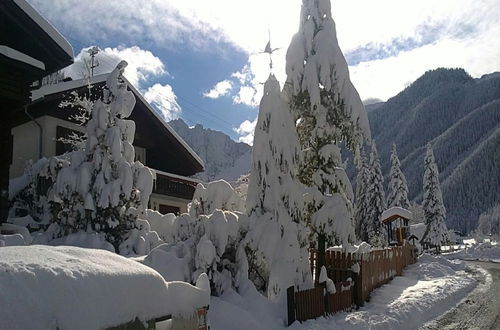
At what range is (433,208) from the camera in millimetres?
51781

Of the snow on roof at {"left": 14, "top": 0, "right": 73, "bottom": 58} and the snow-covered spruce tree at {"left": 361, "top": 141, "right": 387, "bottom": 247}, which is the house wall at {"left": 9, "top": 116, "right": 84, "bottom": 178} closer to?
the snow on roof at {"left": 14, "top": 0, "right": 73, "bottom": 58}

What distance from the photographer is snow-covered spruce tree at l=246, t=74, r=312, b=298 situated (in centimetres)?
1084

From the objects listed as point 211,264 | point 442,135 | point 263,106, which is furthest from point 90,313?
point 442,135

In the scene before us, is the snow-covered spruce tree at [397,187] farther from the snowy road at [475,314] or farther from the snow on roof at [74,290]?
the snow on roof at [74,290]

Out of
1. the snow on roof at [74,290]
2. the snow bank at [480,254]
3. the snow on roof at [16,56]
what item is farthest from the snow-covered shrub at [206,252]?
the snow bank at [480,254]

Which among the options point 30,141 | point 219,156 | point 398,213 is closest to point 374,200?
point 398,213

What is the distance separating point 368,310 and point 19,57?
11.5m

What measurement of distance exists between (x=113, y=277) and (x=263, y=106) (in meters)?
8.68

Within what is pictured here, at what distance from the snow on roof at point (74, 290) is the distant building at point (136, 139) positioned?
1332 cm

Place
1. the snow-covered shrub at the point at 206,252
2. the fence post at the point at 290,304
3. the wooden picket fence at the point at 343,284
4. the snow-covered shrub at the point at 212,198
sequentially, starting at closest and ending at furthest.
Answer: the snow-covered shrub at the point at 206,252 < the fence post at the point at 290,304 < the wooden picket fence at the point at 343,284 < the snow-covered shrub at the point at 212,198

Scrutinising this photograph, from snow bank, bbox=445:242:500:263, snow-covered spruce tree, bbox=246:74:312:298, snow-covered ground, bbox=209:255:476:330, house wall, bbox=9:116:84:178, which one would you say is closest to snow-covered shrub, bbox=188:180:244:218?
snow-covered spruce tree, bbox=246:74:312:298

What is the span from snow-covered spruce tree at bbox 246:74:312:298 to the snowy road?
3425 mm

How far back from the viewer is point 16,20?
43.0 feet

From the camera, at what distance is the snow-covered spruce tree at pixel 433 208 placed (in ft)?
169
